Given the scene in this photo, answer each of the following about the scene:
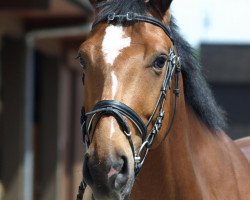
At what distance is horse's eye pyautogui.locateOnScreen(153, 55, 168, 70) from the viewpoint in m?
4.10

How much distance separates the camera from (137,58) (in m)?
4.04

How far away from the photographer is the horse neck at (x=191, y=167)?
4262mm

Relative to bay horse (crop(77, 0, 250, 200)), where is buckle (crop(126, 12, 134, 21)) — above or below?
above

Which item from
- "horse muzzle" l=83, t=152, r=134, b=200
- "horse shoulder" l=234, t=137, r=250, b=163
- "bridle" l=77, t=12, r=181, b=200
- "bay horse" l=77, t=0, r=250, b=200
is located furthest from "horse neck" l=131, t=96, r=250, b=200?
"horse muzzle" l=83, t=152, r=134, b=200

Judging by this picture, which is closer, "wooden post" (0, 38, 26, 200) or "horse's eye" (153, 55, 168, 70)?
"horse's eye" (153, 55, 168, 70)

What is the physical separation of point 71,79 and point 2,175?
483cm

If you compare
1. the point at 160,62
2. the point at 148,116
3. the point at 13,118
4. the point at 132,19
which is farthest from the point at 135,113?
the point at 13,118

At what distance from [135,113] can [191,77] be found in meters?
0.65

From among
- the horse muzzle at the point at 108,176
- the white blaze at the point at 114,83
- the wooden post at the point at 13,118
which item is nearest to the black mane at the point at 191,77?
the white blaze at the point at 114,83

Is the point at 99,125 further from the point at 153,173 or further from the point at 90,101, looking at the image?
the point at 153,173

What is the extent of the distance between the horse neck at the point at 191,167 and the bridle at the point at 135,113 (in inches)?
5.3

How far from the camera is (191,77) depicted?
4496 mm

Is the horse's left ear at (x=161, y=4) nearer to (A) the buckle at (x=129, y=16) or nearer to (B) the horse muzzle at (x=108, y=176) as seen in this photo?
(A) the buckle at (x=129, y=16)

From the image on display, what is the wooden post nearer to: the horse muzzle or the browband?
the browband
